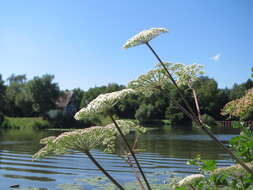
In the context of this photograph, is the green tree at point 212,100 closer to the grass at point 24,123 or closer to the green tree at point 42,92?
the green tree at point 42,92

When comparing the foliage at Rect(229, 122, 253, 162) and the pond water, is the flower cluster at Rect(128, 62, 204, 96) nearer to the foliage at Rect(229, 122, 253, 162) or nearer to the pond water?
the foliage at Rect(229, 122, 253, 162)

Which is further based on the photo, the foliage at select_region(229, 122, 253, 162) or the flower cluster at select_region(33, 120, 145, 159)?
the foliage at select_region(229, 122, 253, 162)

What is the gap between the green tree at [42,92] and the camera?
252ft

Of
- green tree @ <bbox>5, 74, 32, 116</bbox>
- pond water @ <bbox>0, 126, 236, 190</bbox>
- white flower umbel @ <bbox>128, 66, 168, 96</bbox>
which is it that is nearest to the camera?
white flower umbel @ <bbox>128, 66, 168, 96</bbox>

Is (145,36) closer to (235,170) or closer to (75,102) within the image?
(235,170)

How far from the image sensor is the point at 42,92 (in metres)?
76.7

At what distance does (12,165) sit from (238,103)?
19262 mm

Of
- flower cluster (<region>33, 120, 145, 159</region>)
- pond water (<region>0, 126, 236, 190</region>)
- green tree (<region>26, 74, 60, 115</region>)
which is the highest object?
green tree (<region>26, 74, 60, 115</region>)

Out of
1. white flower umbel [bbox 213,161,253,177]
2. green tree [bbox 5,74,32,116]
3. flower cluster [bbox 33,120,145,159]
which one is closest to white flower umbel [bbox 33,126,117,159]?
flower cluster [bbox 33,120,145,159]

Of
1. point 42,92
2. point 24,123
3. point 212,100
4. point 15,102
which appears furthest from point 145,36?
point 212,100

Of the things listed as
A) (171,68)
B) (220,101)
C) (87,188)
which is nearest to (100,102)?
(171,68)

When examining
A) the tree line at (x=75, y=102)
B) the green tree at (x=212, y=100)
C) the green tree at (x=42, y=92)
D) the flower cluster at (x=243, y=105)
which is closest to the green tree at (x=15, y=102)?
the tree line at (x=75, y=102)

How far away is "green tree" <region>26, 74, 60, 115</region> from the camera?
7669 centimetres

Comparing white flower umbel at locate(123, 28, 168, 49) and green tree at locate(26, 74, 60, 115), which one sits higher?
green tree at locate(26, 74, 60, 115)
